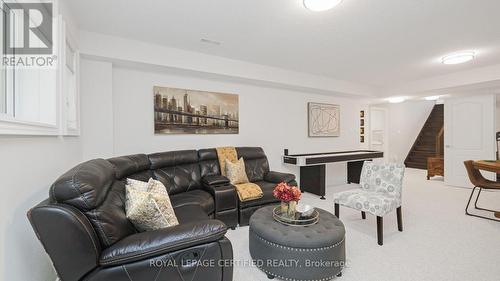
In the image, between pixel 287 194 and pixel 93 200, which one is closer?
pixel 93 200

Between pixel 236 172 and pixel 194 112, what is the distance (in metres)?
1.22

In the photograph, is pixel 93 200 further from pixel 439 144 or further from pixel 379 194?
pixel 439 144

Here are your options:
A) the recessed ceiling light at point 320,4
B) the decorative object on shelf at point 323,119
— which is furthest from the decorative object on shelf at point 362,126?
the recessed ceiling light at point 320,4

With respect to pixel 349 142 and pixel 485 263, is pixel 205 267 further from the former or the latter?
pixel 349 142

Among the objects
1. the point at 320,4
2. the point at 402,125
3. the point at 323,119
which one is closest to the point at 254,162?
the point at 323,119

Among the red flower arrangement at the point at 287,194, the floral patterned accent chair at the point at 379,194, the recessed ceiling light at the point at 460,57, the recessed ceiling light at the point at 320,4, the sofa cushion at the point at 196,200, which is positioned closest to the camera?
the recessed ceiling light at the point at 320,4

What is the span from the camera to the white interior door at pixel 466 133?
4816mm

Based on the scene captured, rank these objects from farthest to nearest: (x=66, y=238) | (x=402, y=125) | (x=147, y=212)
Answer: (x=402, y=125), (x=147, y=212), (x=66, y=238)

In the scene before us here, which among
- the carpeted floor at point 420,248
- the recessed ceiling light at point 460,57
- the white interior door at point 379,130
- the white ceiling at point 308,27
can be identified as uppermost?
the white ceiling at point 308,27

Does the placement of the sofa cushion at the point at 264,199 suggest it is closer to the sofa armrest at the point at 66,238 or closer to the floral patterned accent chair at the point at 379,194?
the floral patterned accent chair at the point at 379,194

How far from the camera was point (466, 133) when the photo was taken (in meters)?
5.11

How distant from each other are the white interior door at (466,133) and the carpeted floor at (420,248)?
1541 mm

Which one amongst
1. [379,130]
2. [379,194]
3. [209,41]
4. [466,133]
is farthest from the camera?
[379,130]

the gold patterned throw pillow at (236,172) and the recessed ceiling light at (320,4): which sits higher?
the recessed ceiling light at (320,4)
